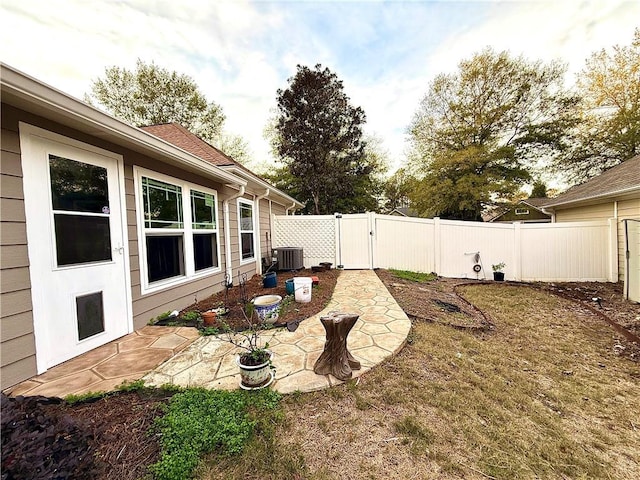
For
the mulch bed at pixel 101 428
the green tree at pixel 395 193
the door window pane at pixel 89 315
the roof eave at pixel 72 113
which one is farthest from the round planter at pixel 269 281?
the green tree at pixel 395 193

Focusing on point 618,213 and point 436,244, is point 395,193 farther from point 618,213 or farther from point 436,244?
point 618,213

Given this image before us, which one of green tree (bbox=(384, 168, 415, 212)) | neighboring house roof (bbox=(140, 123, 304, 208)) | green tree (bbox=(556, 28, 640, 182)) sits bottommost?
neighboring house roof (bbox=(140, 123, 304, 208))

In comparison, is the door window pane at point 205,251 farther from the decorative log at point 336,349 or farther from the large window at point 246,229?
the decorative log at point 336,349

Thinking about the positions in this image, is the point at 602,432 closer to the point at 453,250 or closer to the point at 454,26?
the point at 453,250

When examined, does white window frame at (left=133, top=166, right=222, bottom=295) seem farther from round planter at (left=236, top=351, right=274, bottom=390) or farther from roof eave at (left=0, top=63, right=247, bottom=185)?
round planter at (left=236, top=351, right=274, bottom=390)

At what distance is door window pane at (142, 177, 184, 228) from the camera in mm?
3500

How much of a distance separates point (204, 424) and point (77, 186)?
8.59 feet

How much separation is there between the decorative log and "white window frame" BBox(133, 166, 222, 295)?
2.57 m

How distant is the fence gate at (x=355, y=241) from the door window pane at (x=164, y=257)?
4.75 meters

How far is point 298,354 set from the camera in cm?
273

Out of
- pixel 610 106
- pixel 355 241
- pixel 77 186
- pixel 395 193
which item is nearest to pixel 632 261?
pixel 355 241

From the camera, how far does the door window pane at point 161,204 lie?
3.50 meters

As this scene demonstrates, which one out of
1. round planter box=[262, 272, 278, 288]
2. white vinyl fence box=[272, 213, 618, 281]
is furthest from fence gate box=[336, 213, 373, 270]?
round planter box=[262, 272, 278, 288]

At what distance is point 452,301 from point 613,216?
5335 mm
